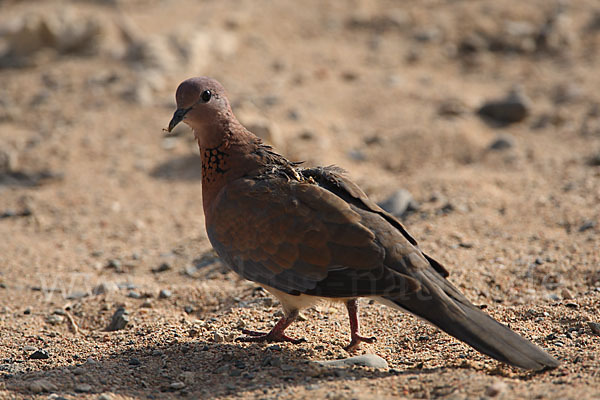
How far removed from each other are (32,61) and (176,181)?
3.95 m

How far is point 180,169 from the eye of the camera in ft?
27.5

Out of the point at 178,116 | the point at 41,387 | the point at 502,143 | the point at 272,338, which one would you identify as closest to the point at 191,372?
the point at 272,338

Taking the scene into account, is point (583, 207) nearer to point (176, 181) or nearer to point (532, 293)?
point (532, 293)

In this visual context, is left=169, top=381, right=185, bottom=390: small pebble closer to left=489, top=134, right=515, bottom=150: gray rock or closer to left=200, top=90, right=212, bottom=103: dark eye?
left=200, top=90, right=212, bottom=103: dark eye

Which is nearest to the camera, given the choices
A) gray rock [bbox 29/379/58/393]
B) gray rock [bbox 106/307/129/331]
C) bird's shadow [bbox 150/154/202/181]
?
gray rock [bbox 29/379/58/393]

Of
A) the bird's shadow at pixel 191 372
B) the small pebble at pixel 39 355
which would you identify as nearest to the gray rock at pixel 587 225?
the bird's shadow at pixel 191 372

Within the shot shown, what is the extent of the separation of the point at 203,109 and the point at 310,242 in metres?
1.22

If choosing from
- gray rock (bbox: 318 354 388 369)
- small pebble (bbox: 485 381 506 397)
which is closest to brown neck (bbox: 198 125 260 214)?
gray rock (bbox: 318 354 388 369)

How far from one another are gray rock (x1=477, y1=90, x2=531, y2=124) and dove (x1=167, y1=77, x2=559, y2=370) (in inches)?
205

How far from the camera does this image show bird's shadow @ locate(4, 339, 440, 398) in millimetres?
3918

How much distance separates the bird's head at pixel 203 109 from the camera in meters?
4.71

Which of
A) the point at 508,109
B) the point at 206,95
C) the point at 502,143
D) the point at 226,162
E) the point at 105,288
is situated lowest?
the point at 105,288

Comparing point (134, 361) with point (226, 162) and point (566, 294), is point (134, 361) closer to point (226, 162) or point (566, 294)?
point (226, 162)

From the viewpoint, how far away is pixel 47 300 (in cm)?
560
